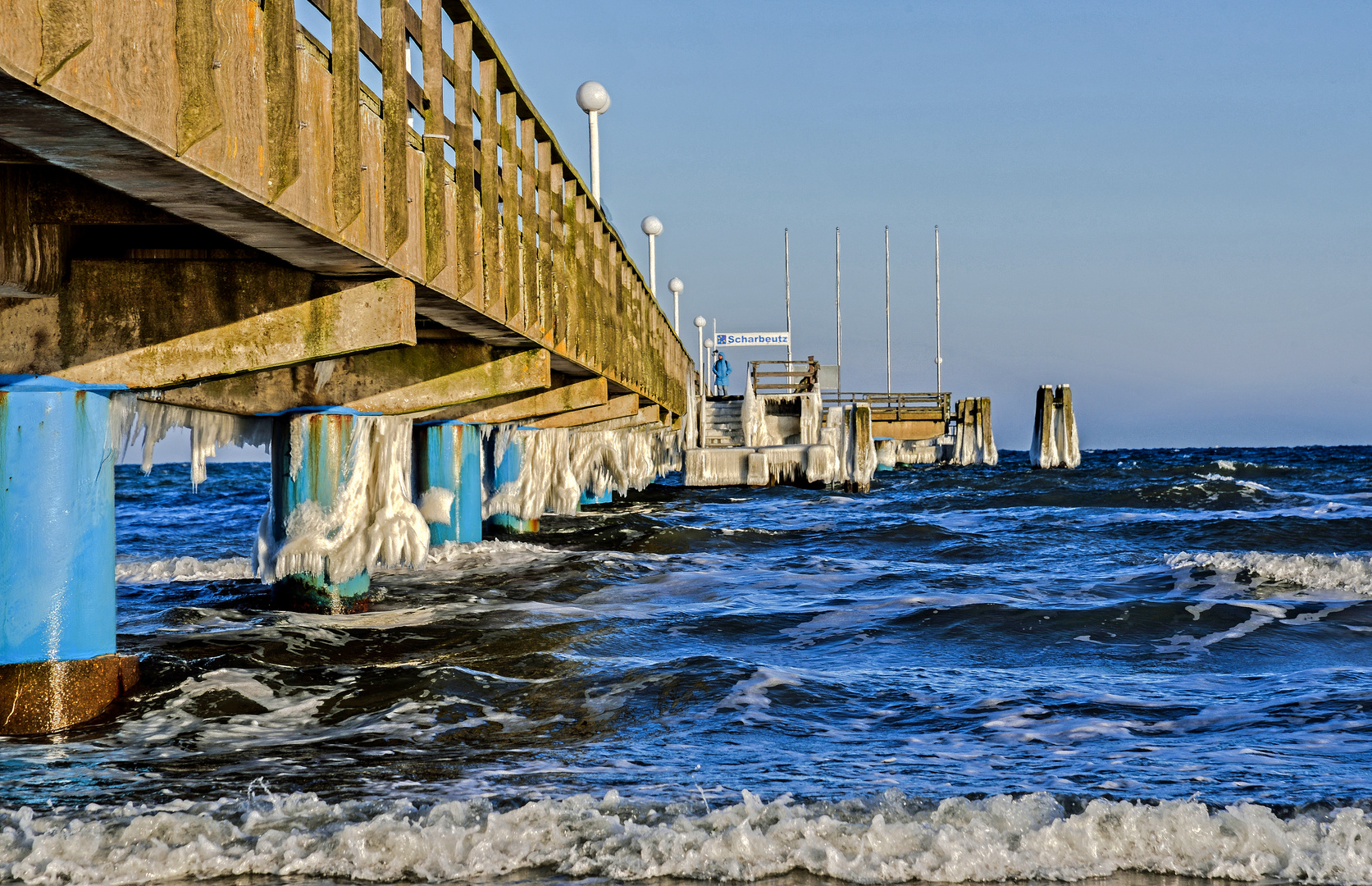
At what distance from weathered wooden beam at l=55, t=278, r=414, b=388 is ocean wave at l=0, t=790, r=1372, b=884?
9.99ft

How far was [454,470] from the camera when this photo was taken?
54.7 feet

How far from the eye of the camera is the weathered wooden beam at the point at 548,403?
56.5ft

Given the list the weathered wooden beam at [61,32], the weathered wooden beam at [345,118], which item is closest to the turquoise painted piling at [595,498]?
the weathered wooden beam at [345,118]

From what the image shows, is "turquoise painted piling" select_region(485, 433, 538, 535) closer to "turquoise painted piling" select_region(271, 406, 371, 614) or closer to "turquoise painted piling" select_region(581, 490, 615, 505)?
"turquoise painted piling" select_region(581, 490, 615, 505)

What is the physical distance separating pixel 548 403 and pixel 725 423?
2547cm

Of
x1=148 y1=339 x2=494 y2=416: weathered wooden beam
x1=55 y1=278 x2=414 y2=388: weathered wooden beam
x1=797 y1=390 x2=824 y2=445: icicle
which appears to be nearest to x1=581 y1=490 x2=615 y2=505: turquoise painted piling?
x1=797 y1=390 x2=824 y2=445: icicle

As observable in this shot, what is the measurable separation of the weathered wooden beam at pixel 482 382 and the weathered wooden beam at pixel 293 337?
14.2ft

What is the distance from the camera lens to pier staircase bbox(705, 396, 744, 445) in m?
42.2

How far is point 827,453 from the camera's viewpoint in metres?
38.8

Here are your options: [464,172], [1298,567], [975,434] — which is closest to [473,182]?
[464,172]

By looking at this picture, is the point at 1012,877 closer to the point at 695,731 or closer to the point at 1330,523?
the point at 695,731

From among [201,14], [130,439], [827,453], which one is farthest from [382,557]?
[827,453]

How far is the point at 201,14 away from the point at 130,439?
14.8ft

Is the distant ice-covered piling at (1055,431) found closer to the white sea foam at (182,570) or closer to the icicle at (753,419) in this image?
the icicle at (753,419)
